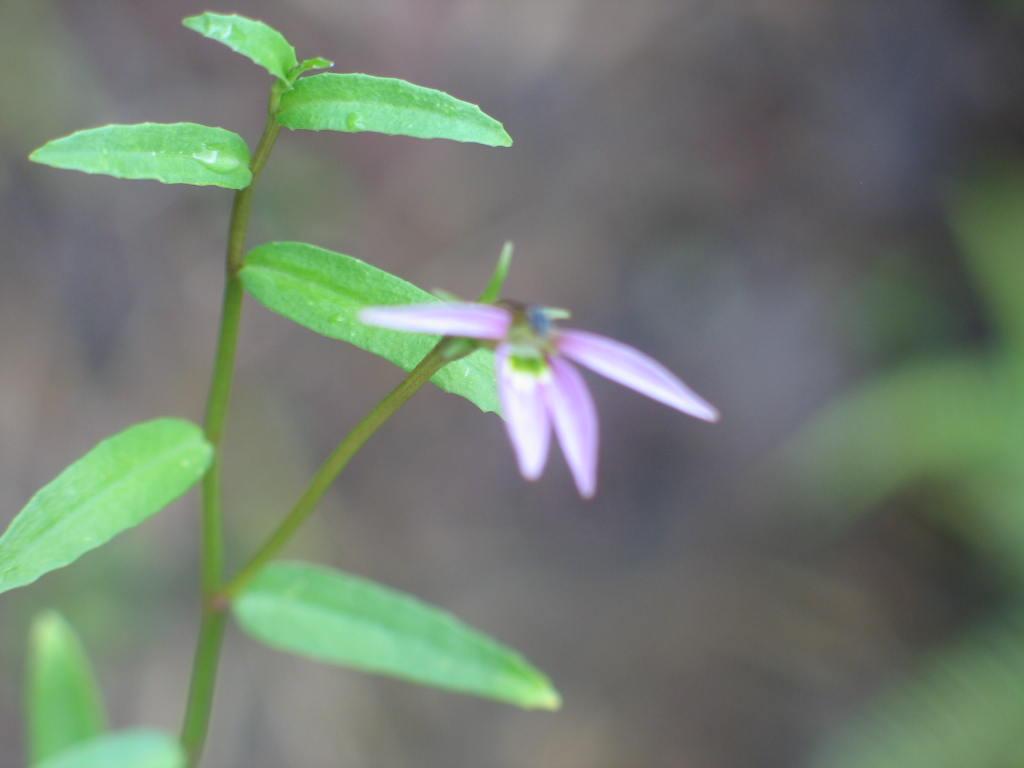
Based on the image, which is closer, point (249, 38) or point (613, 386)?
point (249, 38)

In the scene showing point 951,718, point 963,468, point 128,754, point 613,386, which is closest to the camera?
point 128,754

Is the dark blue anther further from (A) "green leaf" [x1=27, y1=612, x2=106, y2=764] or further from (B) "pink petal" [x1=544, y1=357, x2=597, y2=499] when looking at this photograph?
(A) "green leaf" [x1=27, y1=612, x2=106, y2=764]

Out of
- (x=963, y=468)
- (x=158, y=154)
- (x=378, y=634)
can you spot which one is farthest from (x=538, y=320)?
(x=963, y=468)

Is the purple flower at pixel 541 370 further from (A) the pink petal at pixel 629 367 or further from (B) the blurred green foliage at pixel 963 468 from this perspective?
(B) the blurred green foliage at pixel 963 468

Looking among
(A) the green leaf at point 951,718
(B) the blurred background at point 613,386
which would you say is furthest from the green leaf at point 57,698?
(A) the green leaf at point 951,718

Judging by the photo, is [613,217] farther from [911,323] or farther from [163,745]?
[163,745]

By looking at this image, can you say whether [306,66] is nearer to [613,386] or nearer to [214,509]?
[214,509]
